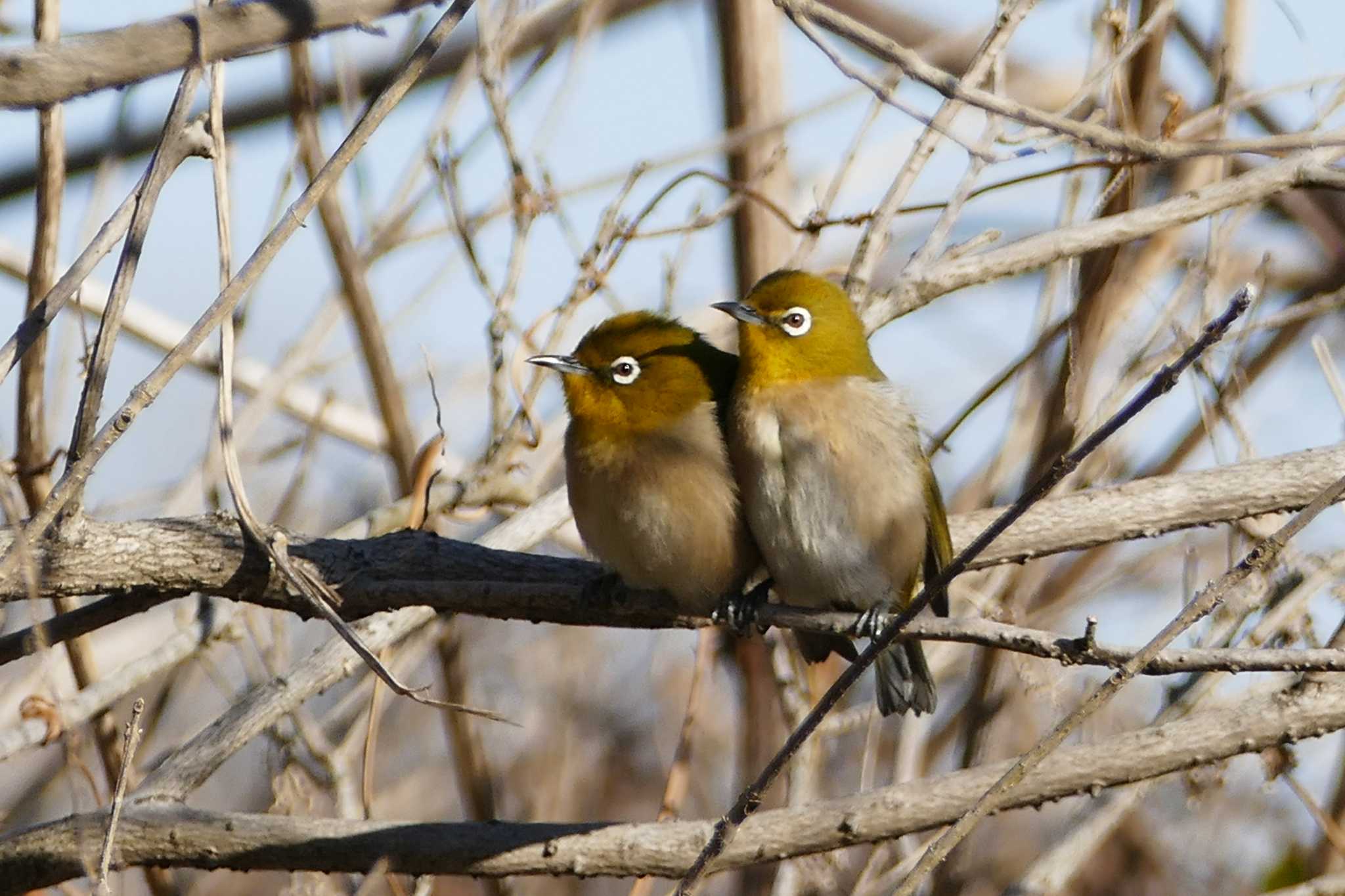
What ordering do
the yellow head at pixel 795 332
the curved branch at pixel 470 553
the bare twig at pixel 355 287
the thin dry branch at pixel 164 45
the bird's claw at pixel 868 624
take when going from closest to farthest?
1. the thin dry branch at pixel 164 45
2. the curved branch at pixel 470 553
3. the bird's claw at pixel 868 624
4. the yellow head at pixel 795 332
5. the bare twig at pixel 355 287

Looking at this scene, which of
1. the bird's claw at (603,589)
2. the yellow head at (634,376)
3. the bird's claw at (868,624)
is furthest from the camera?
the yellow head at (634,376)

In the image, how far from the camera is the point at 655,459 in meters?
3.99

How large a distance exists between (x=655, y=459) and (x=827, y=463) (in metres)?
0.47

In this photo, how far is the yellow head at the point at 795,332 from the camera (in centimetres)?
400

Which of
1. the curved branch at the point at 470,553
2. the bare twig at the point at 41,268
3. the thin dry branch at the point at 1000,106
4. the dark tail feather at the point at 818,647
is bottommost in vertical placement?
the curved branch at the point at 470,553

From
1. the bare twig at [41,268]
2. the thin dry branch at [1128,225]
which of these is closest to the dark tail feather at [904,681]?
the thin dry branch at [1128,225]

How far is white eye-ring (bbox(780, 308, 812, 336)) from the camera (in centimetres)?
400

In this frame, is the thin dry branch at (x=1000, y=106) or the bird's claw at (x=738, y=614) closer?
the thin dry branch at (x=1000, y=106)

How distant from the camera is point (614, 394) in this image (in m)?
4.17

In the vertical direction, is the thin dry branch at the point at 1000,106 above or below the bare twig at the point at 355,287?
below

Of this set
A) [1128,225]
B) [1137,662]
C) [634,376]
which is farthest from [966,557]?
[634,376]

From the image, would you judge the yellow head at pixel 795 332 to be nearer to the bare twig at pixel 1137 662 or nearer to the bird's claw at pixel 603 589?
the bird's claw at pixel 603 589

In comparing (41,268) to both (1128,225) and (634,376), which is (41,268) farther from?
(1128,225)

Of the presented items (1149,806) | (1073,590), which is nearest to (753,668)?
(1073,590)
